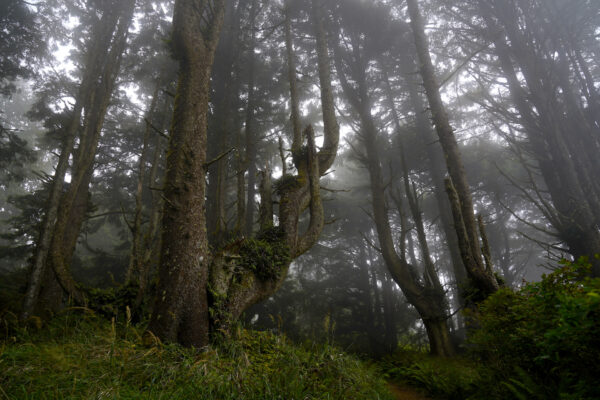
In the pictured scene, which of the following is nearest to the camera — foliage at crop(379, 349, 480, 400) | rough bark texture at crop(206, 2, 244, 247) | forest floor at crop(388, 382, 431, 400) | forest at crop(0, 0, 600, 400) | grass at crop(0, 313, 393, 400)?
grass at crop(0, 313, 393, 400)

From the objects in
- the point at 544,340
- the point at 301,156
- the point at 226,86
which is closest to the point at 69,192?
the point at 301,156

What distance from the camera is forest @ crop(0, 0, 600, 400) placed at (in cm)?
290

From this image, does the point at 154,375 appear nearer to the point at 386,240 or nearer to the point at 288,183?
the point at 288,183

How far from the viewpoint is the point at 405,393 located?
593 cm

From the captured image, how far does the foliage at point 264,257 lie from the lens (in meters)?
5.14

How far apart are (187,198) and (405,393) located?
594 centimetres

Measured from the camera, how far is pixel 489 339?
347 centimetres

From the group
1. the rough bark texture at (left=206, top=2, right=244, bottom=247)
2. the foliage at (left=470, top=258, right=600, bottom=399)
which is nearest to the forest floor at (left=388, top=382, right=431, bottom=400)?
the foliage at (left=470, top=258, right=600, bottom=399)

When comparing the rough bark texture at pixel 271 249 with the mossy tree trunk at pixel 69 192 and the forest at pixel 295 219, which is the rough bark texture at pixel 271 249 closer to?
the forest at pixel 295 219

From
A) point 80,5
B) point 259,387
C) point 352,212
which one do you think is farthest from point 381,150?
point 80,5

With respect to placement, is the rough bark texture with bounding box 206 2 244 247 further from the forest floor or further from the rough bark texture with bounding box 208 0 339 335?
the forest floor

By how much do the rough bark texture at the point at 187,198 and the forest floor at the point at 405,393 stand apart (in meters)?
4.21

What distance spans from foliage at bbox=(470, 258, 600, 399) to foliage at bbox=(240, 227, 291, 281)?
3.24m

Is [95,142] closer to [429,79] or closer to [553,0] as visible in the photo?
[429,79]
